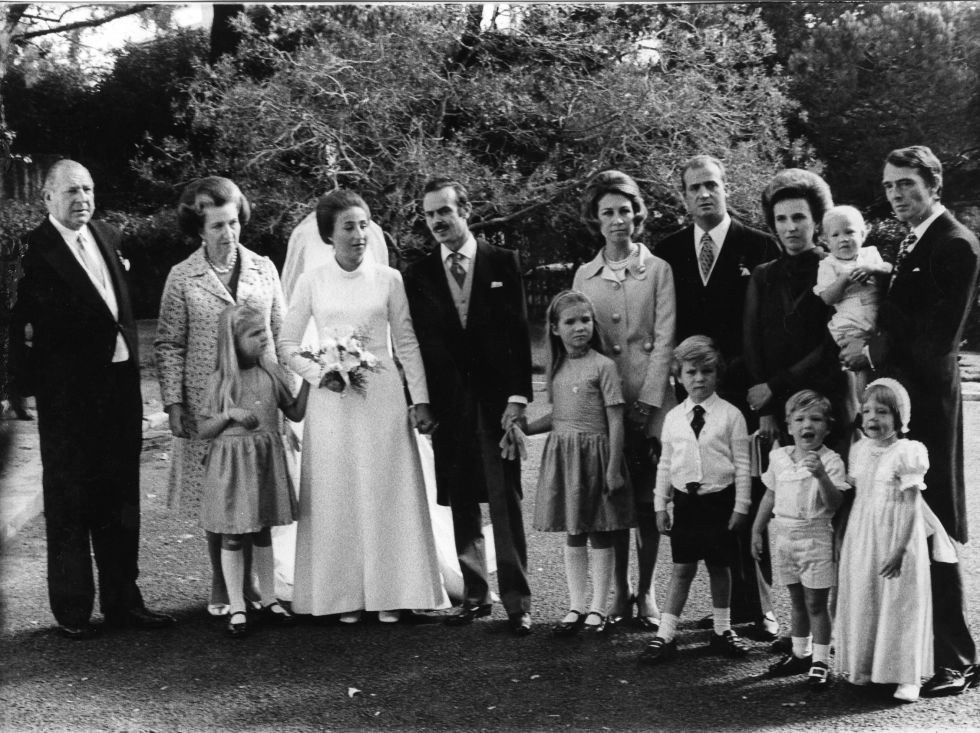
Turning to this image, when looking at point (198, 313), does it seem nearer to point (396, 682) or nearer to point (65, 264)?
point (65, 264)

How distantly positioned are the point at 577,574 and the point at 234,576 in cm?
171

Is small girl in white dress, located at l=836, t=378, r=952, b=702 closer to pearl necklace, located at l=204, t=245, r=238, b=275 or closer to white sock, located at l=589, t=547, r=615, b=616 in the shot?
white sock, located at l=589, t=547, r=615, b=616

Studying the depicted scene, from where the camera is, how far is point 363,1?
5016 millimetres

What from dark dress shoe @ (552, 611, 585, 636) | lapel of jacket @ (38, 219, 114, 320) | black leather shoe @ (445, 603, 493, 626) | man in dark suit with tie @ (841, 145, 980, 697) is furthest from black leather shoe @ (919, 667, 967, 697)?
lapel of jacket @ (38, 219, 114, 320)

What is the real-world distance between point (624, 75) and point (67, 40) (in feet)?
9.42

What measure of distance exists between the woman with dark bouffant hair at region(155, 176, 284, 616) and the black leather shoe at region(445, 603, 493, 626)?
118 centimetres

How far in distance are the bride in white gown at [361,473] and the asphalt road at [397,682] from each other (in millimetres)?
234

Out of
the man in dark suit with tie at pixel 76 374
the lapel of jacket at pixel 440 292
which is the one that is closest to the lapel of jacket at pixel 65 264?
the man in dark suit with tie at pixel 76 374

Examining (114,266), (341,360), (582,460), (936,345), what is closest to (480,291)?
(341,360)

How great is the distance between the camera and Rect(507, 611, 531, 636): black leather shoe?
5.45 m

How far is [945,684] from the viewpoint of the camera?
15.6 ft

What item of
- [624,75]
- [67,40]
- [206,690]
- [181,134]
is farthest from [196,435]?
[624,75]

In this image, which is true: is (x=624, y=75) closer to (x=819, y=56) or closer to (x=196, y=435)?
(x=819, y=56)

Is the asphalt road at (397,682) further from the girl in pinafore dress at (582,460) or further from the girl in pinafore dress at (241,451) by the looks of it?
the girl in pinafore dress at (241,451)
